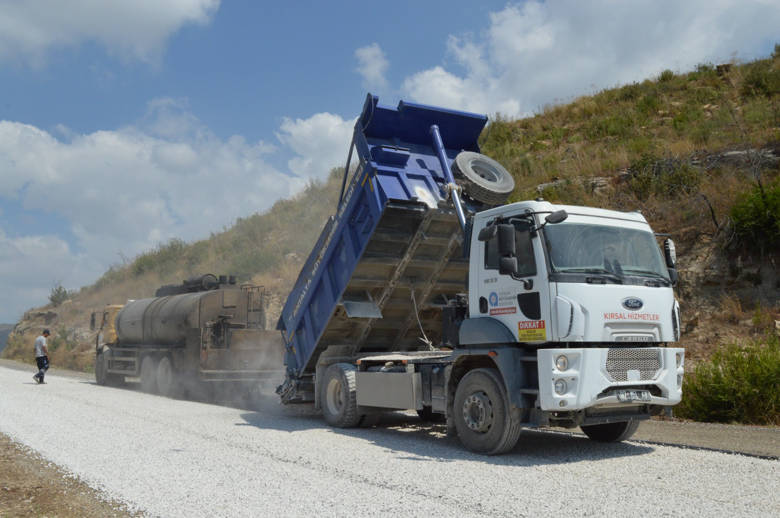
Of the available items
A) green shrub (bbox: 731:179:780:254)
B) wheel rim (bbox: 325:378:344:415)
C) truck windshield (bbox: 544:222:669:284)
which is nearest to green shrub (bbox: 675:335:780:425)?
truck windshield (bbox: 544:222:669:284)

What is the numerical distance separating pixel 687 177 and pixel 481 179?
10089 mm

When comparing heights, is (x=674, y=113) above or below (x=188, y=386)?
above

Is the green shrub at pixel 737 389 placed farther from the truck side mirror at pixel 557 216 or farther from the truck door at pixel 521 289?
the truck side mirror at pixel 557 216

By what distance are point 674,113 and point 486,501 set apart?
70.9ft

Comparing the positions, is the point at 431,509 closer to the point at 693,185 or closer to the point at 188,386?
the point at 188,386

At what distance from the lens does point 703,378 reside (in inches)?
408

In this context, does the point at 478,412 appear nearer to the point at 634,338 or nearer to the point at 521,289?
the point at 521,289

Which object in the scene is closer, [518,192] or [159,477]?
[159,477]

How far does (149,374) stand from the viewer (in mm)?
18078

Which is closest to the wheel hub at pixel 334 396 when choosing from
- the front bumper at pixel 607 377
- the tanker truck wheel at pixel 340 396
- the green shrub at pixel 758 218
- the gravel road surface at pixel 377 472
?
the tanker truck wheel at pixel 340 396

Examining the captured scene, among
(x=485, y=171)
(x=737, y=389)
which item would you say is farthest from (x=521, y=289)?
(x=737, y=389)

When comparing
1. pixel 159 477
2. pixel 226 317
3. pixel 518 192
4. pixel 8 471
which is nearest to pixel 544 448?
pixel 159 477

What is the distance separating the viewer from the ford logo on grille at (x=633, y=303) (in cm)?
707

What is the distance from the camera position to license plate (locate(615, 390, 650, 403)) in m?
6.98
